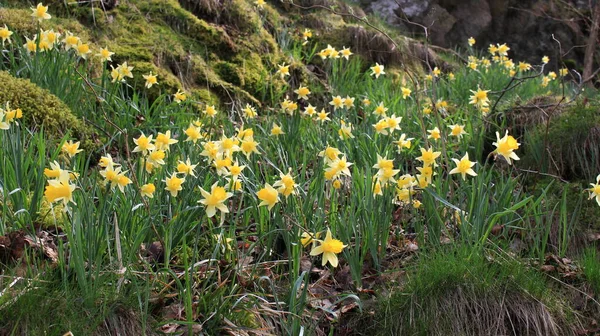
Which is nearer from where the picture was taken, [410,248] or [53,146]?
[410,248]

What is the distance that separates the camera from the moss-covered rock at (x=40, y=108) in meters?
2.84

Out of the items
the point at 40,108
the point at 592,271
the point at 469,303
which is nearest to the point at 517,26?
the point at 592,271

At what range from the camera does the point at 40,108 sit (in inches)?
114

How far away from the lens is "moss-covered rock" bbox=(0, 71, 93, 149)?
9.33 ft

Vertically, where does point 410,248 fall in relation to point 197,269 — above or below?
below

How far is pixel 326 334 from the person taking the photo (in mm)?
1896

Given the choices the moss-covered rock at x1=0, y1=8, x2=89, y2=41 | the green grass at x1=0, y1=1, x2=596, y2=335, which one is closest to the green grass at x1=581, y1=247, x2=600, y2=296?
the green grass at x1=0, y1=1, x2=596, y2=335

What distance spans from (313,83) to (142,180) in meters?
2.98

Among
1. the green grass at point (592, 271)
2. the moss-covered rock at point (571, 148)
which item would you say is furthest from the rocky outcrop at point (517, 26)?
the green grass at point (592, 271)

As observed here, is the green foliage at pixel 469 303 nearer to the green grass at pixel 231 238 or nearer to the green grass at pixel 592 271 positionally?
the green grass at pixel 231 238

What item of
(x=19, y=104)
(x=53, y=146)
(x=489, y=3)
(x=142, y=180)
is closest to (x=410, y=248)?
(x=142, y=180)

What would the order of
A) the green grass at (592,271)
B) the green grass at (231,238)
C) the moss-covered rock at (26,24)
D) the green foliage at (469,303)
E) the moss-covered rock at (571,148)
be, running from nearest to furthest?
1. the green grass at (231,238)
2. the green foliage at (469,303)
3. the green grass at (592,271)
4. the moss-covered rock at (571,148)
5. the moss-covered rock at (26,24)

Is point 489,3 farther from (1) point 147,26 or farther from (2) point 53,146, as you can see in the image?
(2) point 53,146

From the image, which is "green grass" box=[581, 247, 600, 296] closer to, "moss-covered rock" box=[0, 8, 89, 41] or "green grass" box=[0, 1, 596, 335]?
"green grass" box=[0, 1, 596, 335]
